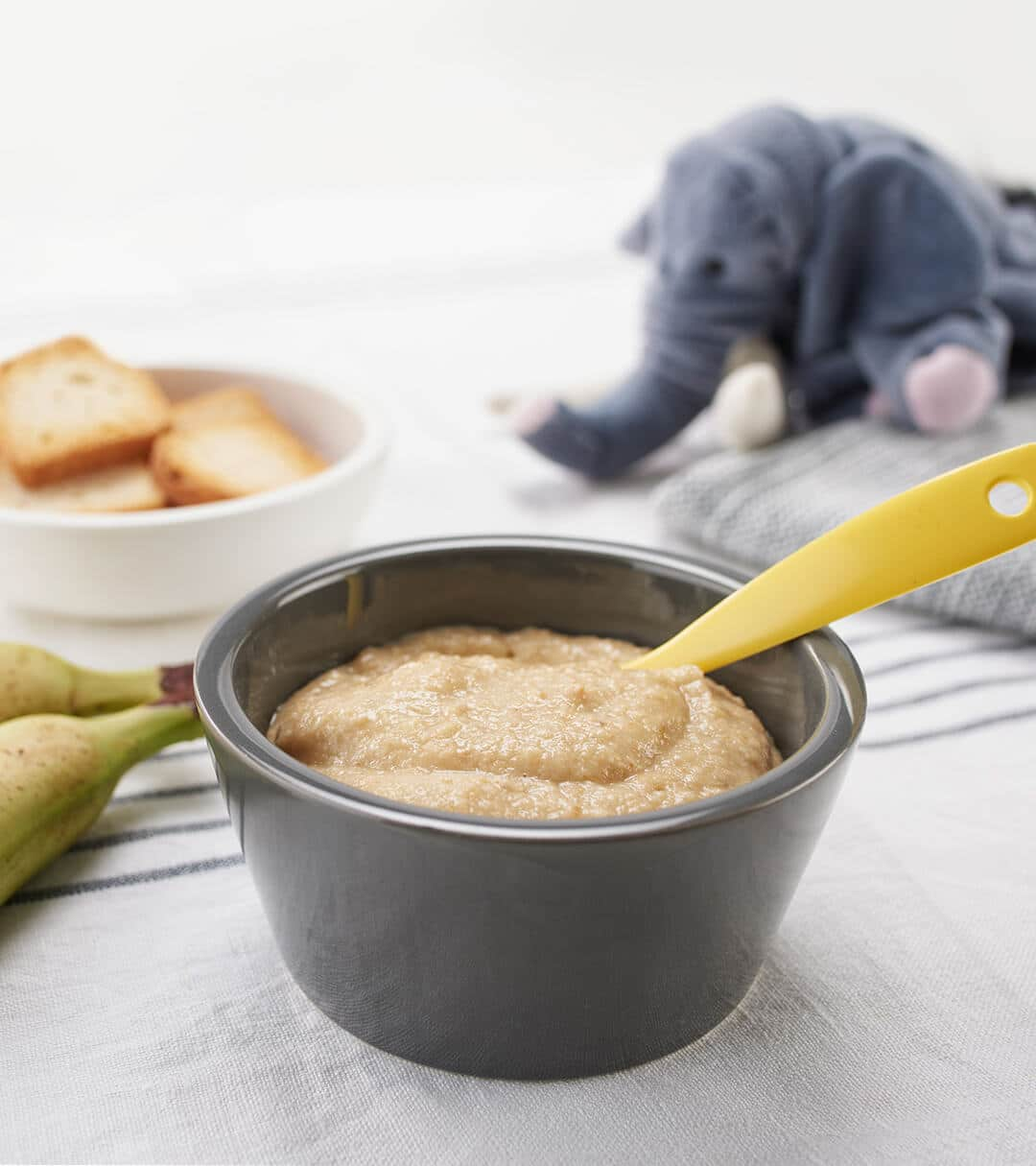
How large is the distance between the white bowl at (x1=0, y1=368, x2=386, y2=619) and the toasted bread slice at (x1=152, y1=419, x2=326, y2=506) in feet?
0.10

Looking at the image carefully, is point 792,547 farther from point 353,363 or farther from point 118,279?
point 118,279

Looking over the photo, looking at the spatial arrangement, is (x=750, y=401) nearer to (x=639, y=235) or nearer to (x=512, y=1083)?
(x=639, y=235)

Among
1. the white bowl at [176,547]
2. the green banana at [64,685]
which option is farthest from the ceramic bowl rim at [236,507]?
the green banana at [64,685]

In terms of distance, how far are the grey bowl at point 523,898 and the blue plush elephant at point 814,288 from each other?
794 millimetres

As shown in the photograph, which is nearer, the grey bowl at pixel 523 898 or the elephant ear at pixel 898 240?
the grey bowl at pixel 523 898

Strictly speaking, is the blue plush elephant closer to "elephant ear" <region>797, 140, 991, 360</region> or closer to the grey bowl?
"elephant ear" <region>797, 140, 991, 360</region>

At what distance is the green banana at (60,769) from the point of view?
0.84 m

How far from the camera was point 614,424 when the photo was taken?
161cm

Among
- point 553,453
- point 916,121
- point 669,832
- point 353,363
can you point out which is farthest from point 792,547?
point 916,121

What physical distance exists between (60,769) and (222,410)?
1.89ft

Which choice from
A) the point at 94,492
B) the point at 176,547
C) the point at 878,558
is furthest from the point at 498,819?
the point at 94,492

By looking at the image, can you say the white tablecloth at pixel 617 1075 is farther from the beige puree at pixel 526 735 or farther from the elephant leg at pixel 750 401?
the elephant leg at pixel 750 401

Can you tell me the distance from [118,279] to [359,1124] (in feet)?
6.71

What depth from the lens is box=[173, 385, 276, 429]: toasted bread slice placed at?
1.35 meters
